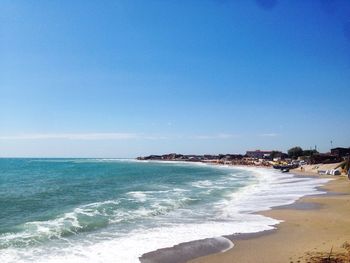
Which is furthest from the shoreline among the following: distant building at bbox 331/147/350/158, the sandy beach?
distant building at bbox 331/147/350/158

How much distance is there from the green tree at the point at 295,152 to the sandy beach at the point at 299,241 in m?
140

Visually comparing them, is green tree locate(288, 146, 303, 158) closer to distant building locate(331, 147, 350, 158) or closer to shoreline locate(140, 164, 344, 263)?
distant building locate(331, 147, 350, 158)

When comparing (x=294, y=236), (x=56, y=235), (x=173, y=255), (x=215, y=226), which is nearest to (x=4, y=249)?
(x=56, y=235)

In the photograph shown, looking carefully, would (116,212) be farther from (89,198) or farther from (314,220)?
(314,220)

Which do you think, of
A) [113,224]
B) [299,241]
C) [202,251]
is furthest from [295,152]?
[202,251]

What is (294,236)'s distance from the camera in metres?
18.8

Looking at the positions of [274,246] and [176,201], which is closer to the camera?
[274,246]

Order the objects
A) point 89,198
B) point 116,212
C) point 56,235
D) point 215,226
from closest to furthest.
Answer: point 56,235 < point 215,226 < point 116,212 < point 89,198

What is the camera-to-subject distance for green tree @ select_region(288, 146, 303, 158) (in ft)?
532

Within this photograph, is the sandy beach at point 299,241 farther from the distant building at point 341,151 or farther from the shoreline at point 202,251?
the distant building at point 341,151

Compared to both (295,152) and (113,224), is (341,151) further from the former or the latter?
(113,224)

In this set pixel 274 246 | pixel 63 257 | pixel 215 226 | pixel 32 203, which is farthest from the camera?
pixel 32 203

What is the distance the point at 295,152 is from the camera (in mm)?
163250

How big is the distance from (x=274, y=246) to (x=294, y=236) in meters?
2.46
